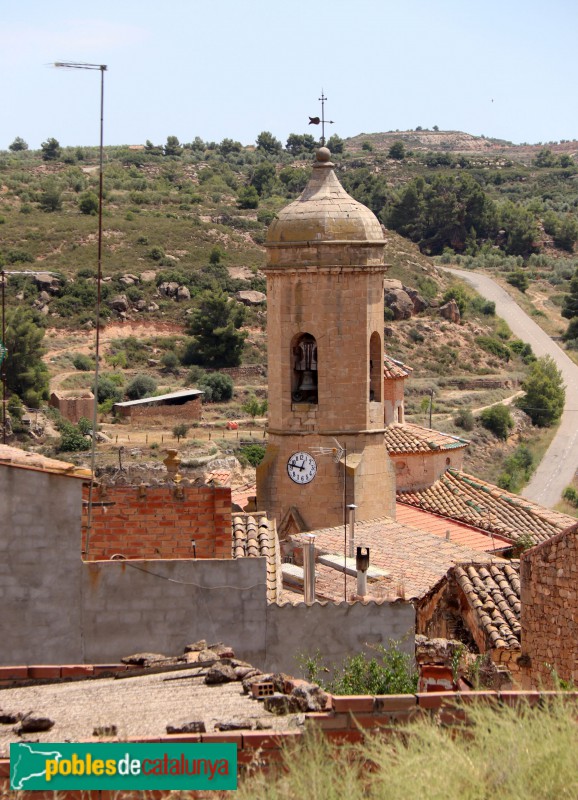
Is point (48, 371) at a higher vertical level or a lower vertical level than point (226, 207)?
lower

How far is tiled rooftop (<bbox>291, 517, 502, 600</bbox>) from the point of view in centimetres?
1808

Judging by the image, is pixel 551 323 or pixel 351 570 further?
pixel 551 323

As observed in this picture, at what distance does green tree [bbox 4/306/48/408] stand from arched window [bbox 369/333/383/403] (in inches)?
1512

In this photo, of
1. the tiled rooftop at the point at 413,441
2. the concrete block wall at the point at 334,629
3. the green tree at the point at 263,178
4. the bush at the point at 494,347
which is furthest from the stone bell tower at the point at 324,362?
the green tree at the point at 263,178

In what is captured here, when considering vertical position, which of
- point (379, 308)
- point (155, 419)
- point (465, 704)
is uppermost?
point (379, 308)

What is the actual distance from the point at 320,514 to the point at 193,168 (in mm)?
105064

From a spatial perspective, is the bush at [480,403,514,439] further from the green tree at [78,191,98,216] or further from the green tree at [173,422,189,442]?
the green tree at [78,191,98,216]

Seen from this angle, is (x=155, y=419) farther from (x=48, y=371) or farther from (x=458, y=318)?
(x=458, y=318)

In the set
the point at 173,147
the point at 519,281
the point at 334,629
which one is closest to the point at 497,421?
the point at 519,281

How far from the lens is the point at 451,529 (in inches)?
1043

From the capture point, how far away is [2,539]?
12.9 metres

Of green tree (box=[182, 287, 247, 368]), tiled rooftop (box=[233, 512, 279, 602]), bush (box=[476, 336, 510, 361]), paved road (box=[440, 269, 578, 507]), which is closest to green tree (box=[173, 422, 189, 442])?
green tree (box=[182, 287, 247, 368])

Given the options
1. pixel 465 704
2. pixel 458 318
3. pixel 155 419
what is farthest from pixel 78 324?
pixel 465 704

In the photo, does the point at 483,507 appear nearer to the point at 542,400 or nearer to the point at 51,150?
the point at 542,400
